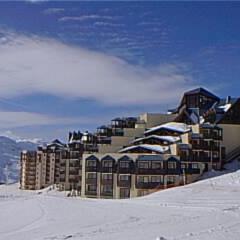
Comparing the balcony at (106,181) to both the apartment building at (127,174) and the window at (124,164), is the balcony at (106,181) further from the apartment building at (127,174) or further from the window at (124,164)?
the window at (124,164)

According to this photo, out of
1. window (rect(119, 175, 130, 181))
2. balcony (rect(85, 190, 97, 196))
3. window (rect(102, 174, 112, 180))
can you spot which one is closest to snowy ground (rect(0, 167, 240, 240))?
window (rect(119, 175, 130, 181))

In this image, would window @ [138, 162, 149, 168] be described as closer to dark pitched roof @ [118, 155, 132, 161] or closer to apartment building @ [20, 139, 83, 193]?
dark pitched roof @ [118, 155, 132, 161]

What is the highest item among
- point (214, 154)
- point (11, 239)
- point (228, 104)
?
point (228, 104)

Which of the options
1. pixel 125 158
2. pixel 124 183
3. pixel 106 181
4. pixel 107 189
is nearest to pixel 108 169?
pixel 106 181

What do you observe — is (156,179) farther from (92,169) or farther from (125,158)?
(92,169)

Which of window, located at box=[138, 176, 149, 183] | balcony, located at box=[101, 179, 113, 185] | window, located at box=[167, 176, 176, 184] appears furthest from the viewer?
balcony, located at box=[101, 179, 113, 185]

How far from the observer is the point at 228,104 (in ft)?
255

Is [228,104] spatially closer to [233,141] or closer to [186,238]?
[233,141]

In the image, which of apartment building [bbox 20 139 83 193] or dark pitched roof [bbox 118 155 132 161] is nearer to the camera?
dark pitched roof [bbox 118 155 132 161]

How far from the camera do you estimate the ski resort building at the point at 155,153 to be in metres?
61.7

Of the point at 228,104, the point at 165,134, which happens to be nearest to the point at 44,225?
the point at 165,134

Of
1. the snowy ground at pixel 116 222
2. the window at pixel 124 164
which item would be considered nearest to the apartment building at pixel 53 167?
the window at pixel 124 164

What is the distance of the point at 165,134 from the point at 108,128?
1301 centimetres

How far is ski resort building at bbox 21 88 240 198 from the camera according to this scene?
6169cm
